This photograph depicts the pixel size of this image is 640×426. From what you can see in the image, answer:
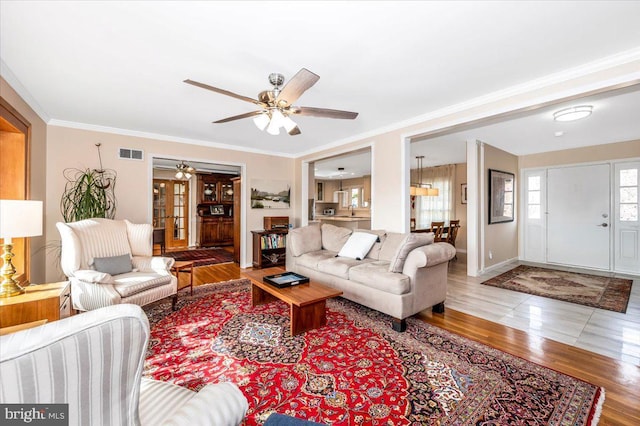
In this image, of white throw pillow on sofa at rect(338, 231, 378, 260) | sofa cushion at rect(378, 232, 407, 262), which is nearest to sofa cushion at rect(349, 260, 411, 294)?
sofa cushion at rect(378, 232, 407, 262)

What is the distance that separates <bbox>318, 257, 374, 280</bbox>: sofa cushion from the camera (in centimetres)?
340

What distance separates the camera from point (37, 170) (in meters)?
3.46

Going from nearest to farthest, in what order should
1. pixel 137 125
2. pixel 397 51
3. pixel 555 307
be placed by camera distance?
pixel 397 51
pixel 555 307
pixel 137 125

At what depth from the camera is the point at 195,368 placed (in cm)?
212

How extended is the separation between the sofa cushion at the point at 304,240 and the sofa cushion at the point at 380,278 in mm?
1222

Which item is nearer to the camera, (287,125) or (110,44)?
(110,44)

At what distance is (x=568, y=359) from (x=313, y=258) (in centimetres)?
282

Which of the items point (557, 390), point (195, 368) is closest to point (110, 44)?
point (195, 368)

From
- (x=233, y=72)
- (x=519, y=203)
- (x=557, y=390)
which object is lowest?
(x=557, y=390)

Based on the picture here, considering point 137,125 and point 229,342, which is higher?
point 137,125

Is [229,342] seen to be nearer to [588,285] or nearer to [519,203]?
[588,285]

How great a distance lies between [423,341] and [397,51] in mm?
2548

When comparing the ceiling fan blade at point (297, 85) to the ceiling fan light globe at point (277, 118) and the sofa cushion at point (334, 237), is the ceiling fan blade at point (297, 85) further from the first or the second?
the sofa cushion at point (334, 237)

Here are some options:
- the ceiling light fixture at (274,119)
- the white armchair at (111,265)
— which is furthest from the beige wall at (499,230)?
the white armchair at (111,265)
